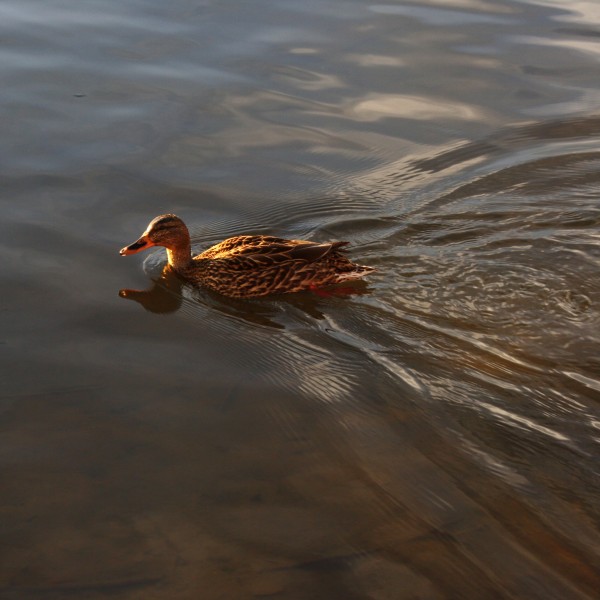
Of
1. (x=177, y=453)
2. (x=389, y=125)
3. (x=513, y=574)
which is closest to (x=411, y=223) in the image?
(x=389, y=125)

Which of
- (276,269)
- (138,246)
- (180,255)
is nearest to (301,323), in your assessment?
(276,269)

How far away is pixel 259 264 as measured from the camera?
716 centimetres

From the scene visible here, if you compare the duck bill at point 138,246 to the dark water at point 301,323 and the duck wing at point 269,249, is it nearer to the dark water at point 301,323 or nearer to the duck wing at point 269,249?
the dark water at point 301,323

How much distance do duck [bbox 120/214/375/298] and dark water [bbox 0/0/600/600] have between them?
0.63 ft

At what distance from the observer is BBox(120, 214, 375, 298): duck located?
7078mm

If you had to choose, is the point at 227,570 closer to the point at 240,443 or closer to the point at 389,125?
the point at 240,443

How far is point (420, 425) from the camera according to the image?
5.34 m

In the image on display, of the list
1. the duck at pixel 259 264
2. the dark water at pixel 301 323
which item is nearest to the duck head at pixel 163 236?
the duck at pixel 259 264

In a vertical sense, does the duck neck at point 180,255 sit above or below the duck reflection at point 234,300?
above

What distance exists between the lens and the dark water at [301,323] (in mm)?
4484

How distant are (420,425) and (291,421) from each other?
0.73m

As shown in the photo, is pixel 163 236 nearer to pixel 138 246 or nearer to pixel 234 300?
pixel 138 246

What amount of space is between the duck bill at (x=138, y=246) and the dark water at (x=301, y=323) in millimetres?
152

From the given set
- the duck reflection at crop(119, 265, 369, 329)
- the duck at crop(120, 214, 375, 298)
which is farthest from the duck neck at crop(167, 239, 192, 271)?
the duck reflection at crop(119, 265, 369, 329)
